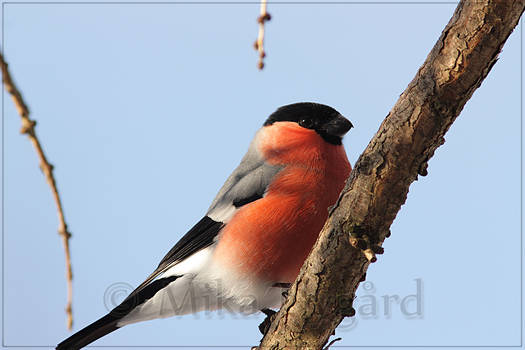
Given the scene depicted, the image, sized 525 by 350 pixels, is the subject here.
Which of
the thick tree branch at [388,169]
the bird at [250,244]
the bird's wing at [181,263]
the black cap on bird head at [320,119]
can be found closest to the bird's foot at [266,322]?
the bird at [250,244]

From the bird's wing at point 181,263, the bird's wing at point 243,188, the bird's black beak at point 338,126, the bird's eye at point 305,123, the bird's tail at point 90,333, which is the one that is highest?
the bird's eye at point 305,123

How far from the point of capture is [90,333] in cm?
425

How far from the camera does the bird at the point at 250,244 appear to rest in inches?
161

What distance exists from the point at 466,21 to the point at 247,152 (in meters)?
2.79

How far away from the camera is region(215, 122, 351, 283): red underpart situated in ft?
13.3

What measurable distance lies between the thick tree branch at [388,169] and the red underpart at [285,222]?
0.64 metres

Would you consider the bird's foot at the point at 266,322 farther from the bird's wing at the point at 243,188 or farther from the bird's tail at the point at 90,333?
the bird's tail at the point at 90,333

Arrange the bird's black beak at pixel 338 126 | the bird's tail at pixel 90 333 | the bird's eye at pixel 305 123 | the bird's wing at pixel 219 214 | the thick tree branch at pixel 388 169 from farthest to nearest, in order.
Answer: the bird's eye at pixel 305 123
the bird's black beak at pixel 338 126
the bird's wing at pixel 219 214
the bird's tail at pixel 90 333
the thick tree branch at pixel 388 169

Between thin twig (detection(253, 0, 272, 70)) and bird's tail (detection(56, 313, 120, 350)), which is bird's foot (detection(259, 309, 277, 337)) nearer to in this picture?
bird's tail (detection(56, 313, 120, 350))

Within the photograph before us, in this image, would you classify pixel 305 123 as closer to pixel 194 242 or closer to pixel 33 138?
pixel 194 242

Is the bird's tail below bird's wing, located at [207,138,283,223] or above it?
below

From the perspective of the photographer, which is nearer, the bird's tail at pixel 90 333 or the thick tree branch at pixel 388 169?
the thick tree branch at pixel 388 169

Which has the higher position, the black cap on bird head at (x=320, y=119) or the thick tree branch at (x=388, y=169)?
the black cap on bird head at (x=320, y=119)

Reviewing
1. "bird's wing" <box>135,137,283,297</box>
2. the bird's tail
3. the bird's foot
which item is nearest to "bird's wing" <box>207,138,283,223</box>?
"bird's wing" <box>135,137,283,297</box>
